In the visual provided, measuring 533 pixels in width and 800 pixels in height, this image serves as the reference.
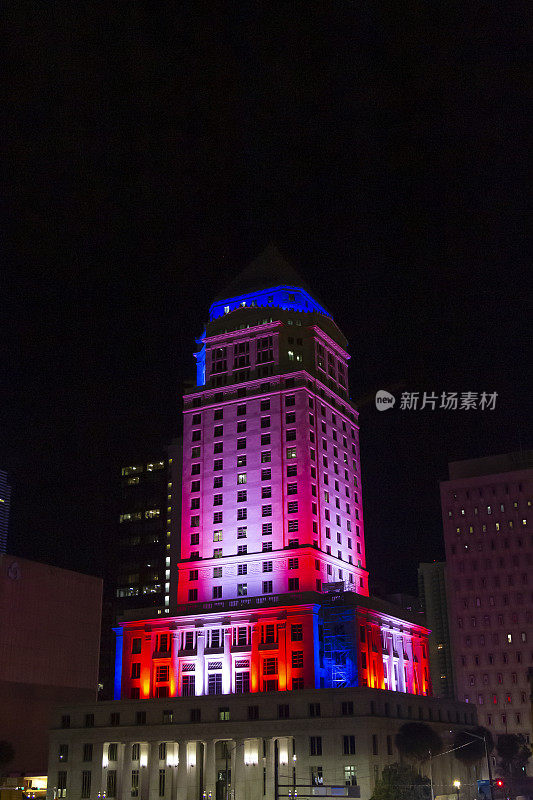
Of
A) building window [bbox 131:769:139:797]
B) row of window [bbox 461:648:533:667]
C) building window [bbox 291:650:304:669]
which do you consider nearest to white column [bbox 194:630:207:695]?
building window [bbox 131:769:139:797]

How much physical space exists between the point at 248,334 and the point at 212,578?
39.8 m

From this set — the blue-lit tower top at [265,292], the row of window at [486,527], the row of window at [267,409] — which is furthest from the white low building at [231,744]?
the row of window at [486,527]

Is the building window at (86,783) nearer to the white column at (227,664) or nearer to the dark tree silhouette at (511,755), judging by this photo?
the white column at (227,664)

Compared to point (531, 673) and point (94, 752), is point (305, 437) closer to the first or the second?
point (94, 752)

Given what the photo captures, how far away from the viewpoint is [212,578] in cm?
13012

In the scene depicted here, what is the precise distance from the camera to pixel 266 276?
149m

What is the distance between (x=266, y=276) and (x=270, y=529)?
44.5 m

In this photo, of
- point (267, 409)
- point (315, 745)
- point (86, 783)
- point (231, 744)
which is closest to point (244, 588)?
point (231, 744)

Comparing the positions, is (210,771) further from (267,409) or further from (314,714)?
(267,409)

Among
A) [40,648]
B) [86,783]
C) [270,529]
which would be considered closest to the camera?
[86,783]

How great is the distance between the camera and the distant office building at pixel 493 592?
594 feet

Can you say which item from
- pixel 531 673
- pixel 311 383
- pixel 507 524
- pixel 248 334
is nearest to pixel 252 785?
pixel 311 383

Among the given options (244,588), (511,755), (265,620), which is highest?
(244,588)

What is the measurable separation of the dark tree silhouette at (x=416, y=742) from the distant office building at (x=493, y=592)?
73478mm
